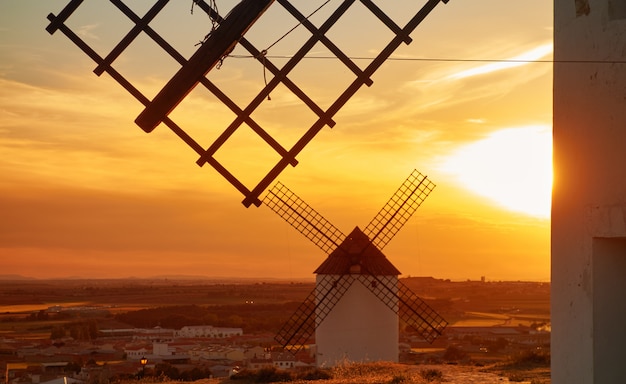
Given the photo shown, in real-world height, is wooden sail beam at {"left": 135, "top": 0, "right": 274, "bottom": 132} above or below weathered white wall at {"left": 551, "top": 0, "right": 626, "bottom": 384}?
above

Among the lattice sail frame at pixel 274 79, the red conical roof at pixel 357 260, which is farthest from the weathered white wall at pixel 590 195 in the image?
the red conical roof at pixel 357 260

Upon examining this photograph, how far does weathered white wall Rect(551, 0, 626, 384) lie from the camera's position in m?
5.98

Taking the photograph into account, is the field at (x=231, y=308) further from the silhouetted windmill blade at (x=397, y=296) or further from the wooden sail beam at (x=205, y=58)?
the wooden sail beam at (x=205, y=58)

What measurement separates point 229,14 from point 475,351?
44027 mm

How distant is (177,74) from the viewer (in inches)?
311

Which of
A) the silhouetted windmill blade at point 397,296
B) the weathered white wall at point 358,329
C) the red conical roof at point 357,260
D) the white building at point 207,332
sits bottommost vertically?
the white building at point 207,332

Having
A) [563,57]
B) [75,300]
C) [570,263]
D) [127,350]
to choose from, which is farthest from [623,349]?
[75,300]

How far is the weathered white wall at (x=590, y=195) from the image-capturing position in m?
5.98

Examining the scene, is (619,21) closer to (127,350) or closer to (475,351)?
(475,351)

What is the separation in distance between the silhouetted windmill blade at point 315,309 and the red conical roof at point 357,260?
9.8 inches

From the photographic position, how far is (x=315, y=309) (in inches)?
732

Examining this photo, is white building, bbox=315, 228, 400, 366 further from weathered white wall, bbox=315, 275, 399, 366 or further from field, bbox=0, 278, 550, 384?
field, bbox=0, 278, 550, 384

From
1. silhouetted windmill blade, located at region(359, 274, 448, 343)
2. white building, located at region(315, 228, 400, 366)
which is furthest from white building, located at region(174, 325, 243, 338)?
white building, located at region(315, 228, 400, 366)

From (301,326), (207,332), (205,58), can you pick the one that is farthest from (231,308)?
(205,58)
